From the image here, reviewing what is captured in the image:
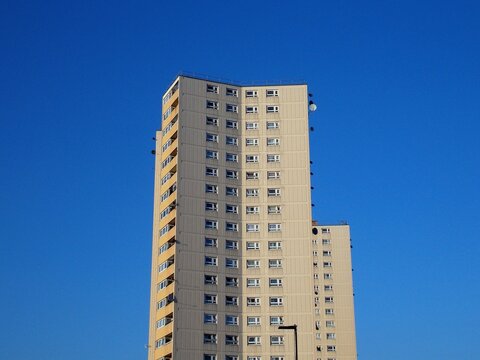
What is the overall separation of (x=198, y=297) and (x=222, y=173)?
19708mm

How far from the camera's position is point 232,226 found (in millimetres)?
110125

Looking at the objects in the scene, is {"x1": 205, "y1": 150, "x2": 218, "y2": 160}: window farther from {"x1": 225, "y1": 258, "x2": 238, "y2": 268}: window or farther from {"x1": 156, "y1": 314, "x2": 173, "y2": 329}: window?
{"x1": 156, "y1": 314, "x2": 173, "y2": 329}: window

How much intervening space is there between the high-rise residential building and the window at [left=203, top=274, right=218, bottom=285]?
151mm

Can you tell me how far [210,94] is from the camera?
4515 inches

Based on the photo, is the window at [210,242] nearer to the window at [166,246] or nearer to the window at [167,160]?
the window at [166,246]

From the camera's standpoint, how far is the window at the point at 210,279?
346ft

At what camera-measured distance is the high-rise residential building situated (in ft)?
340

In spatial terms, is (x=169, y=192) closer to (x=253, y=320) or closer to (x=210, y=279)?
(x=210, y=279)

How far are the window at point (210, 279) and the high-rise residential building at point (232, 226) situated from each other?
0.15 m

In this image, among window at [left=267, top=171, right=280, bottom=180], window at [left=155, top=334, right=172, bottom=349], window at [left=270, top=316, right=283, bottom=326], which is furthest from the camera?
window at [left=267, top=171, right=280, bottom=180]

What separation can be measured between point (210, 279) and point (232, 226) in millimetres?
9160

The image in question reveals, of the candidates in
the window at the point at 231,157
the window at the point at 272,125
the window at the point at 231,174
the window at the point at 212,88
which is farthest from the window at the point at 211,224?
the window at the point at 212,88

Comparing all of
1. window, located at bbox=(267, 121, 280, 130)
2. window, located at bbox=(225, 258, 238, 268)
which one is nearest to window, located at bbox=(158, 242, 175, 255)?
window, located at bbox=(225, 258, 238, 268)

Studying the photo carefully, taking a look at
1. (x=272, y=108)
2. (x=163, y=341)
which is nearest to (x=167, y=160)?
(x=272, y=108)
